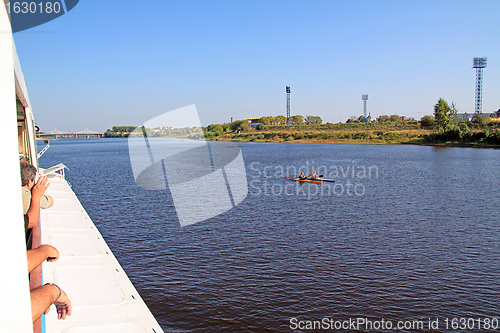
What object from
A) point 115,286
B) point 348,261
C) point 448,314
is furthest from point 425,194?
point 115,286

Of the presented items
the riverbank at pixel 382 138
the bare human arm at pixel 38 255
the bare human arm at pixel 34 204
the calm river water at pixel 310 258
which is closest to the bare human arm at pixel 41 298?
the bare human arm at pixel 38 255

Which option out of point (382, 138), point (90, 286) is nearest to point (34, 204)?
point (90, 286)

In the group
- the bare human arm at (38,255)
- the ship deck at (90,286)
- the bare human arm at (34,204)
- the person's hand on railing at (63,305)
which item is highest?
the bare human arm at (34,204)

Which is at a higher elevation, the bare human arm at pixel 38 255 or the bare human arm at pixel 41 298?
the bare human arm at pixel 38 255

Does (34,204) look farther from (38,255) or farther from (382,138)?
(382,138)

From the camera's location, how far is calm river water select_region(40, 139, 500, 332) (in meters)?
10.9

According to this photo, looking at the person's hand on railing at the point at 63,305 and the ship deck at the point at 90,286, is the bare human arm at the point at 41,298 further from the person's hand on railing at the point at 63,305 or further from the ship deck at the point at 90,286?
the ship deck at the point at 90,286

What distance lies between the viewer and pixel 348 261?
1444cm

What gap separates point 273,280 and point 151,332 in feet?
23.3

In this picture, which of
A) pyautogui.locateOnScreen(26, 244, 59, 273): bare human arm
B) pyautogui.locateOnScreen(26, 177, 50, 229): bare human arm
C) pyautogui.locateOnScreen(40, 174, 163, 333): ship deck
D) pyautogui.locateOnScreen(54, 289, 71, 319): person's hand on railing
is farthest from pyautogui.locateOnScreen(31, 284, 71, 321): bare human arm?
pyautogui.locateOnScreen(40, 174, 163, 333): ship deck

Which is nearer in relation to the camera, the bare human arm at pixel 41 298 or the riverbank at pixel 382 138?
the bare human arm at pixel 41 298

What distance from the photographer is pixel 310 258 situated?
14.8 metres

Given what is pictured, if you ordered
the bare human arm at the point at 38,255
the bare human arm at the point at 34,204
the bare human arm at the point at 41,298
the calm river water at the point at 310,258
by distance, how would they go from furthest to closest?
the calm river water at the point at 310,258 < the bare human arm at the point at 34,204 < the bare human arm at the point at 38,255 < the bare human arm at the point at 41,298

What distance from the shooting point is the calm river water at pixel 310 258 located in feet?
35.8
